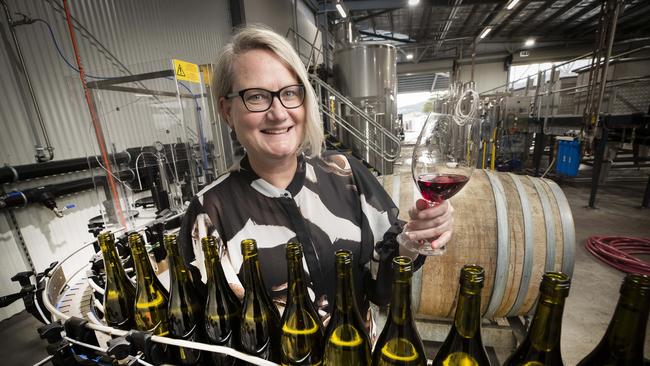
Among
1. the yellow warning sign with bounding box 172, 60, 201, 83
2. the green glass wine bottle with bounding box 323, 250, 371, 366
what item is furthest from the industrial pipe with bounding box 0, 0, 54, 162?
the green glass wine bottle with bounding box 323, 250, 371, 366

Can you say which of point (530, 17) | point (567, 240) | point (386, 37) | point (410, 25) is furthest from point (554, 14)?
point (567, 240)

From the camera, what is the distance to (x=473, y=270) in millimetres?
481

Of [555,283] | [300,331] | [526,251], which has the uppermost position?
[555,283]

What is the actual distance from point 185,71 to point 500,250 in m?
2.59

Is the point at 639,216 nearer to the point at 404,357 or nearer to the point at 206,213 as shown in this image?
the point at 404,357

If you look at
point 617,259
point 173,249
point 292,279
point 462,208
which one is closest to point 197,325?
point 173,249

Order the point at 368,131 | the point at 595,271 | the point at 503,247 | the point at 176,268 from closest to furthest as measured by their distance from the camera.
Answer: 1. the point at 176,268
2. the point at 503,247
3. the point at 595,271
4. the point at 368,131

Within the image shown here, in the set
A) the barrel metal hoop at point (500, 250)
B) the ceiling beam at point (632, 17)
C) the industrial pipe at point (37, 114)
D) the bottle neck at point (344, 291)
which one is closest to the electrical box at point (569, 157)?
the barrel metal hoop at point (500, 250)

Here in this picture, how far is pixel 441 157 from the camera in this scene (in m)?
0.69

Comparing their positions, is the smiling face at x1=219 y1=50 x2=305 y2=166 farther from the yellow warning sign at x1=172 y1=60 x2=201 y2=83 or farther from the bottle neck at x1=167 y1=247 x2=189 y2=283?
the yellow warning sign at x1=172 y1=60 x2=201 y2=83

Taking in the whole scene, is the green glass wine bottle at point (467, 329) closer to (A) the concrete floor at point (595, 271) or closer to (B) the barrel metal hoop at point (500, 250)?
(B) the barrel metal hoop at point (500, 250)

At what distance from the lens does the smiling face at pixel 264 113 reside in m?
0.82

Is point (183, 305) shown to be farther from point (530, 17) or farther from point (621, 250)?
point (530, 17)

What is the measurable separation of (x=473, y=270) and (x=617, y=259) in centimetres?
368
